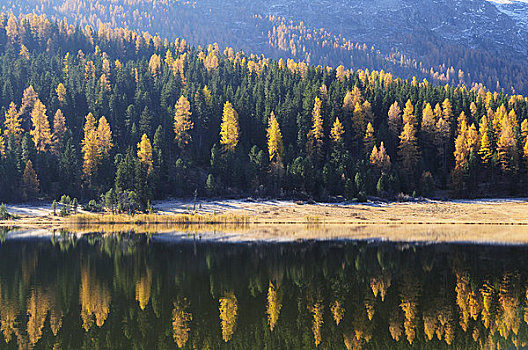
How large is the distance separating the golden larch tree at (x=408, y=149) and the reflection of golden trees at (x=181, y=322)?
95868 millimetres

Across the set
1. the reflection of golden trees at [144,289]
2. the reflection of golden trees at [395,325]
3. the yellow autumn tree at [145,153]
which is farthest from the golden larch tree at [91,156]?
the reflection of golden trees at [395,325]

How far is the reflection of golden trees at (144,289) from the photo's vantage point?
31.6 metres

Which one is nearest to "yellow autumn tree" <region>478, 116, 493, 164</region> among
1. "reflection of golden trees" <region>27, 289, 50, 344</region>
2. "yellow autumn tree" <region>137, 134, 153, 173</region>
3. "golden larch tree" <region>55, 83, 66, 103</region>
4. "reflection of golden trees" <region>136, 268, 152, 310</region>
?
"yellow autumn tree" <region>137, 134, 153, 173</region>

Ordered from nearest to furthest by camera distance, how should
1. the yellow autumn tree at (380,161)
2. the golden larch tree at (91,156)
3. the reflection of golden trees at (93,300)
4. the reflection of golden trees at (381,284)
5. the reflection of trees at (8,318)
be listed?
1. the reflection of trees at (8,318)
2. the reflection of golden trees at (93,300)
3. the reflection of golden trees at (381,284)
4. the golden larch tree at (91,156)
5. the yellow autumn tree at (380,161)

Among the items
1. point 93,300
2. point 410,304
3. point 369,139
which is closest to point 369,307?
point 410,304

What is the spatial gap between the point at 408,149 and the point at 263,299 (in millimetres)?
96365

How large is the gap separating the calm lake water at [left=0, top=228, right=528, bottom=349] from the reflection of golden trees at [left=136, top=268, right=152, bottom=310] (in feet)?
0.23

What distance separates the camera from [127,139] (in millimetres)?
132750

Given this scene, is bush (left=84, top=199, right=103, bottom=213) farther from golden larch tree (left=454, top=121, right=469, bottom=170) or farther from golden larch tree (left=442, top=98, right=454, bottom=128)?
golden larch tree (left=442, top=98, right=454, bottom=128)

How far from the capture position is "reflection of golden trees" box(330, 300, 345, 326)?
1104 inches

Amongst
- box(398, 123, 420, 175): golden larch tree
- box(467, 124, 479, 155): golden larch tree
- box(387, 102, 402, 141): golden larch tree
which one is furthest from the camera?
box(387, 102, 402, 141): golden larch tree

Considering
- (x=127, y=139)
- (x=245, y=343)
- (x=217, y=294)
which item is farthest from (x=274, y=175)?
(x=245, y=343)

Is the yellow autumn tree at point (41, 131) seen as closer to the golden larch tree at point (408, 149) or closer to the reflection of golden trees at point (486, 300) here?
the golden larch tree at point (408, 149)

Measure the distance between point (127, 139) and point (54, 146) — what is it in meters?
17.6
